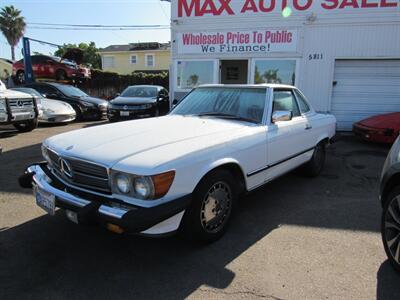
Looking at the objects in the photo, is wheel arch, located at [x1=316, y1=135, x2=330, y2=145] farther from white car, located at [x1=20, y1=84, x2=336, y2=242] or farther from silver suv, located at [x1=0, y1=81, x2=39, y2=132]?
silver suv, located at [x1=0, y1=81, x2=39, y2=132]

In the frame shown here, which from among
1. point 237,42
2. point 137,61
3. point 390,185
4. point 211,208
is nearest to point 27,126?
point 237,42

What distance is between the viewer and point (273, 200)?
4.62 m

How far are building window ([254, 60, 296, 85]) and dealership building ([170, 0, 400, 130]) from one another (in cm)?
3


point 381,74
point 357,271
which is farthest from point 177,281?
point 381,74

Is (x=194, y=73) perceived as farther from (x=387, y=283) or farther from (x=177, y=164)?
(x=387, y=283)

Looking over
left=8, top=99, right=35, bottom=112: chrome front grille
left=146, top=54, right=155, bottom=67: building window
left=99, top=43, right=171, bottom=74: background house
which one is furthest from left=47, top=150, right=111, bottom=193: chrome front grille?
left=146, top=54, right=155, bottom=67: building window

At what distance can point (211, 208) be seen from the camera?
323 cm

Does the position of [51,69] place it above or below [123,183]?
above

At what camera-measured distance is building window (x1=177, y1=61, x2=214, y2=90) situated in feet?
39.3

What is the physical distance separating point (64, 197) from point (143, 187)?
806 mm

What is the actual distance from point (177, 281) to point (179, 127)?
5.46ft

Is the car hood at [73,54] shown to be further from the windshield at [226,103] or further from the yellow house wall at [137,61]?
the windshield at [226,103]

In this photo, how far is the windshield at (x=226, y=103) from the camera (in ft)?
13.6

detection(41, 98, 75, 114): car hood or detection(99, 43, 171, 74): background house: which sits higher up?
detection(99, 43, 171, 74): background house
